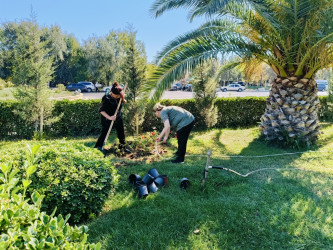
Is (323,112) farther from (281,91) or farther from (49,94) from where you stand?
(49,94)

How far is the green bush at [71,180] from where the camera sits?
293 cm

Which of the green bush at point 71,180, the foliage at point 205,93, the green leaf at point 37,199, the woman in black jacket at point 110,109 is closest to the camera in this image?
the green leaf at point 37,199

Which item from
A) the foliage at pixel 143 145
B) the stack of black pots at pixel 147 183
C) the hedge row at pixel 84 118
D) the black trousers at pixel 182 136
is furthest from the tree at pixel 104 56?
the stack of black pots at pixel 147 183

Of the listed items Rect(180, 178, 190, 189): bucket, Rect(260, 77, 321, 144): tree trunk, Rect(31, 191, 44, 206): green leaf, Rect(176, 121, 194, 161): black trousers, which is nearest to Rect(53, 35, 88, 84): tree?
Rect(260, 77, 321, 144): tree trunk

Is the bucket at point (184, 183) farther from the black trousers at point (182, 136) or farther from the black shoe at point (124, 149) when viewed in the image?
the black shoe at point (124, 149)

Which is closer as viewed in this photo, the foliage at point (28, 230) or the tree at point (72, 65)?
the foliage at point (28, 230)

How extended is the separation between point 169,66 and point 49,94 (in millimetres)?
4570

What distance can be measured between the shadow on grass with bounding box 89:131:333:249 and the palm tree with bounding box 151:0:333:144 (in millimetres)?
2495

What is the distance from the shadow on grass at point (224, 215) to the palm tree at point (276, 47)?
2495 millimetres

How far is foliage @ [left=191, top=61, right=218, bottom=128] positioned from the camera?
9203mm

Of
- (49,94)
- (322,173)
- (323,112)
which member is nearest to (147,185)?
(322,173)

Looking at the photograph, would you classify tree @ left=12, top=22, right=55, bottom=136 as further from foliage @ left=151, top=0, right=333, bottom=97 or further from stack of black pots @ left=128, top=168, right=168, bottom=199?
stack of black pots @ left=128, top=168, right=168, bottom=199

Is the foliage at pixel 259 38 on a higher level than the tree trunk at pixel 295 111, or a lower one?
higher

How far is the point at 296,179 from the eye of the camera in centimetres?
454
